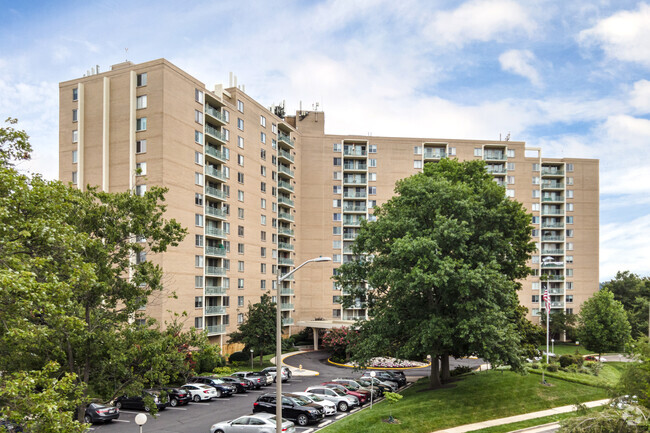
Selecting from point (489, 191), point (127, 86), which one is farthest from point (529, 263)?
point (127, 86)

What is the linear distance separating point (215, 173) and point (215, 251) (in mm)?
8452

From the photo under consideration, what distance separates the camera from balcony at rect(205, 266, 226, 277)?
5097cm

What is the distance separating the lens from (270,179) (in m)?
65.8

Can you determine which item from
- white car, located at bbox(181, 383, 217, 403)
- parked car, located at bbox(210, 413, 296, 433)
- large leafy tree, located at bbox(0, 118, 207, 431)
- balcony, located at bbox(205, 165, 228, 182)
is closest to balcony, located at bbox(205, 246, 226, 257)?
balcony, located at bbox(205, 165, 228, 182)

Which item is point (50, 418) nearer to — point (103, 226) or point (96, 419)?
point (103, 226)

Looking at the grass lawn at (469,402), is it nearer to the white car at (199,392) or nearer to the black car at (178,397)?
the white car at (199,392)

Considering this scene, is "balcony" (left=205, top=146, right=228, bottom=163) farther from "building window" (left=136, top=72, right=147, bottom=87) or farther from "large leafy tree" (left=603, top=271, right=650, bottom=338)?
"large leafy tree" (left=603, top=271, right=650, bottom=338)

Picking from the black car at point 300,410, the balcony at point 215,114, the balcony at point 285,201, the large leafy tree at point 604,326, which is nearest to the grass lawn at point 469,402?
the black car at point 300,410

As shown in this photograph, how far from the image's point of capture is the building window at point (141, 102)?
46562 mm

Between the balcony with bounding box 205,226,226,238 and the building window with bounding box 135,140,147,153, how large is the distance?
10.3 metres

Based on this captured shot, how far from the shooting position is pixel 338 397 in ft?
102

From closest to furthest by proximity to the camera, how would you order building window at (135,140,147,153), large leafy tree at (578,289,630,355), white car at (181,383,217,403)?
white car at (181,383,217,403) < building window at (135,140,147,153) < large leafy tree at (578,289,630,355)

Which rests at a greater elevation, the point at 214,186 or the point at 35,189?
the point at 214,186

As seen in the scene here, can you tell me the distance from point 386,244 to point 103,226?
17372mm
